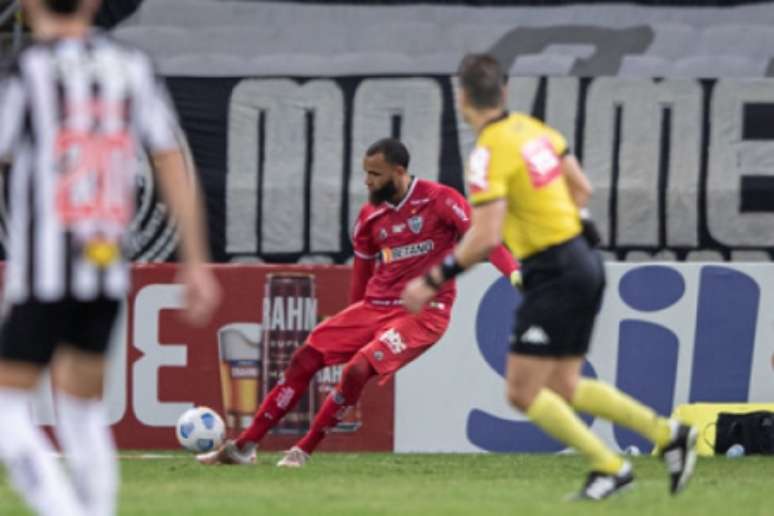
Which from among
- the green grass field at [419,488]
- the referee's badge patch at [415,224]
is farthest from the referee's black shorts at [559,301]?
the referee's badge patch at [415,224]

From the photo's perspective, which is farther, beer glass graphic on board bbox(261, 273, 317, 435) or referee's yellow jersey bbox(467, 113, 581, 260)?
beer glass graphic on board bbox(261, 273, 317, 435)

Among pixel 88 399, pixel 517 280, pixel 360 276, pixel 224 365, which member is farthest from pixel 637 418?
pixel 224 365

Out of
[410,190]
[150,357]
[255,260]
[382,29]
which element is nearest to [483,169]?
[410,190]

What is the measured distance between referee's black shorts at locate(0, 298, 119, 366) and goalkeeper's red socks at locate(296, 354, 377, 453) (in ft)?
18.7

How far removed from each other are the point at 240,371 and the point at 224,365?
0.12 meters

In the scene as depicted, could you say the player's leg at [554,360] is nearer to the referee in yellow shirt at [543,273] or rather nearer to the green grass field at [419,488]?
the referee in yellow shirt at [543,273]

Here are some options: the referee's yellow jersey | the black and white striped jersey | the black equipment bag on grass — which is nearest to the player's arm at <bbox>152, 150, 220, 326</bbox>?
the black and white striped jersey

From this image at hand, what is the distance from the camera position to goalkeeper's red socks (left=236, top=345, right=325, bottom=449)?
37.9ft

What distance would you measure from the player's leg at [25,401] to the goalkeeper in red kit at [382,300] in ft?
18.9

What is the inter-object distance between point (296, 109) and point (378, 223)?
6621 millimetres

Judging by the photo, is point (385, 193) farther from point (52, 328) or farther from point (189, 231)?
point (52, 328)

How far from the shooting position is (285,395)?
459 inches

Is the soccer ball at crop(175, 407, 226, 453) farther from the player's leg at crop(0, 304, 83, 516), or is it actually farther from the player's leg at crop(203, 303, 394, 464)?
the player's leg at crop(0, 304, 83, 516)

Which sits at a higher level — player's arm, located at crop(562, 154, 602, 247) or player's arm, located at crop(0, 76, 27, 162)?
player's arm, located at crop(0, 76, 27, 162)
